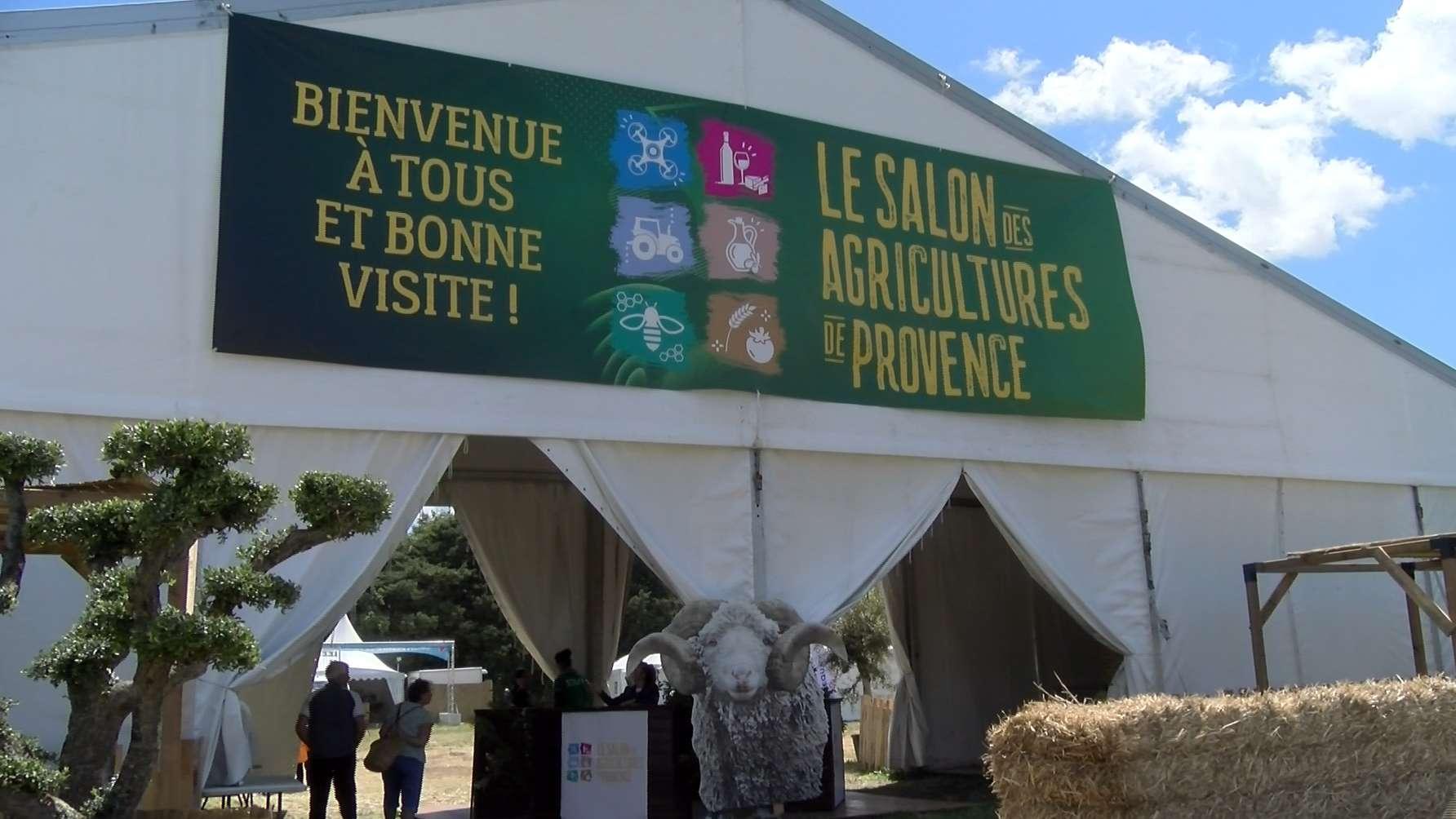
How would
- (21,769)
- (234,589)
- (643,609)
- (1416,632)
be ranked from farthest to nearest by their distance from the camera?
(643,609), (1416,632), (234,589), (21,769)

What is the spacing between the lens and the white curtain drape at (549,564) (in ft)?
43.8

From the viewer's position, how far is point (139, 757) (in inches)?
210

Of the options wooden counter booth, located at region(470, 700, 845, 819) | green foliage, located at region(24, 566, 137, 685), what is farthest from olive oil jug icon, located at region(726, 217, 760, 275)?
green foliage, located at region(24, 566, 137, 685)

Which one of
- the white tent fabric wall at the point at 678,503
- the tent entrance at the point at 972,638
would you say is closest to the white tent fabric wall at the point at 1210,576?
the tent entrance at the point at 972,638

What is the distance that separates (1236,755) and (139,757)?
16.0 ft

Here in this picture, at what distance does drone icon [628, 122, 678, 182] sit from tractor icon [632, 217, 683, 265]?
394 millimetres

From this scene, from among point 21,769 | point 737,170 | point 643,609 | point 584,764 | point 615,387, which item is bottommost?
point 584,764

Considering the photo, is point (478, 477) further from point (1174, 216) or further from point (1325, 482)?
point (1325, 482)

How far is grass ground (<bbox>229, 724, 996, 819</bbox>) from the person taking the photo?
10781mm

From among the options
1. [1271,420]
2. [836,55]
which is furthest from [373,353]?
[1271,420]

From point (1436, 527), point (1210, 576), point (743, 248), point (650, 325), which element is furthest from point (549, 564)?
point (1436, 527)

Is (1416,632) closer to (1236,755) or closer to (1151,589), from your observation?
(1151,589)

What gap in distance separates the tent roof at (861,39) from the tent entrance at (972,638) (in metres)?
3.48

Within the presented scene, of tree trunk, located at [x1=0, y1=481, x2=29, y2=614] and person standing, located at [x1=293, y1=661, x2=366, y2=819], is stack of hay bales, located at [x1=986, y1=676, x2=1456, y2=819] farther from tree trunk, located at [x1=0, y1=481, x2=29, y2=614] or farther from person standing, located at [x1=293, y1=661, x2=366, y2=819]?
person standing, located at [x1=293, y1=661, x2=366, y2=819]
